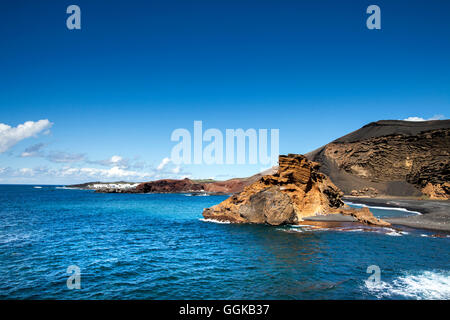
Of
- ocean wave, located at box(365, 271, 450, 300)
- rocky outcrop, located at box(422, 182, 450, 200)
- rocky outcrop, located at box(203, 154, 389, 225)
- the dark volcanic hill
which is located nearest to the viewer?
ocean wave, located at box(365, 271, 450, 300)

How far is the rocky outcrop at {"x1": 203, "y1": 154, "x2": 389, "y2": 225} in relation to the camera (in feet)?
123

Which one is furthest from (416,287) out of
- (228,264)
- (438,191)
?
(438,191)

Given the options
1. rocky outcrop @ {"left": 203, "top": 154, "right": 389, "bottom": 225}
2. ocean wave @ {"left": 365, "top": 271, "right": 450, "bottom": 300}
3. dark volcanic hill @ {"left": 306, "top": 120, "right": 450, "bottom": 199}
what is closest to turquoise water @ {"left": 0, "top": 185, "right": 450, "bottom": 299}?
ocean wave @ {"left": 365, "top": 271, "right": 450, "bottom": 300}

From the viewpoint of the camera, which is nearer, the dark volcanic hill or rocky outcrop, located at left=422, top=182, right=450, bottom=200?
rocky outcrop, located at left=422, top=182, right=450, bottom=200

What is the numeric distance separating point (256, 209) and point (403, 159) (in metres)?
86.9

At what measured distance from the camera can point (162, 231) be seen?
34.5 metres

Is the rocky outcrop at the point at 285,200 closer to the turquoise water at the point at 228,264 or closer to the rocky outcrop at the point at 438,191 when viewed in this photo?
the turquoise water at the point at 228,264

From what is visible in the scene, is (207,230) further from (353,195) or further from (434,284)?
(353,195)

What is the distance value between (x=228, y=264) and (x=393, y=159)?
105 metres

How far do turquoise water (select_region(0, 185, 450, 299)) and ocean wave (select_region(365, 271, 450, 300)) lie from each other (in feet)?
0.17

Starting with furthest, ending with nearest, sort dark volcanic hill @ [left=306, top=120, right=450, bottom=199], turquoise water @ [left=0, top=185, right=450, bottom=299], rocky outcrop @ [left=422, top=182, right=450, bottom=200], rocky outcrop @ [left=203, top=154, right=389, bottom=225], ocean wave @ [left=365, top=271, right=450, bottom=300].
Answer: dark volcanic hill @ [left=306, top=120, right=450, bottom=199] → rocky outcrop @ [left=422, top=182, right=450, bottom=200] → rocky outcrop @ [left=203, top=154, right=389, bottom=225] → turquoise water @ [left=0, top=185, right=450, bottom=299] → ocean wave @ [left=365, top=271, right=450, bottom=300]

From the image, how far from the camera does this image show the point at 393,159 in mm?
102375

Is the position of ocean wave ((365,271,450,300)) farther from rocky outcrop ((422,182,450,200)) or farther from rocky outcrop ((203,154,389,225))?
rocky outcrop ((422,182,450,200))

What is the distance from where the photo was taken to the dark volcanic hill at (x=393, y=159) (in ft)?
291
